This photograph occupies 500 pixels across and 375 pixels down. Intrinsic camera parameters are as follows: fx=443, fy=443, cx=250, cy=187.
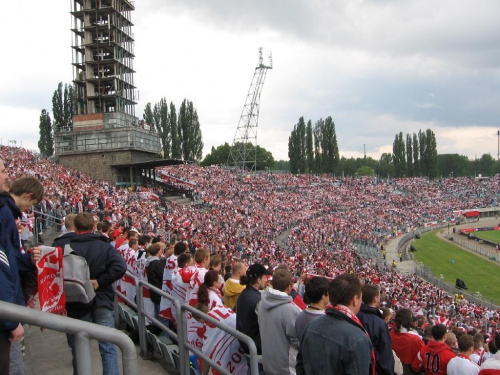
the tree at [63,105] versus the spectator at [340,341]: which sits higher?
the tree at [63,105]

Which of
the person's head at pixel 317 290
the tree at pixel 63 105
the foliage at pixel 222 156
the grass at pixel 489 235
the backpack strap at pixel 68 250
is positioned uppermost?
the tree at pixel 63 105

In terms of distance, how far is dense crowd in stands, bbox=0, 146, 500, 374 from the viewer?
18.4 metres

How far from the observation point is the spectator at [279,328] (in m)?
3.88

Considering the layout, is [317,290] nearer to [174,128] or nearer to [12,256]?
[12,256]

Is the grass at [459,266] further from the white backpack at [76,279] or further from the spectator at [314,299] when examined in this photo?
the white backpack at [76,279]

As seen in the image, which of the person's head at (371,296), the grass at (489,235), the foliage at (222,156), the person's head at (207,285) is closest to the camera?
the person's head at (371,296)

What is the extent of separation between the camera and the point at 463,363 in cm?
462

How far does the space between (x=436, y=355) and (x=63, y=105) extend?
63827 millimetres

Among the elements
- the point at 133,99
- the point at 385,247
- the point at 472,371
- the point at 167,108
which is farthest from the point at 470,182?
the point at 472,371

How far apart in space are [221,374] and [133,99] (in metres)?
42.9

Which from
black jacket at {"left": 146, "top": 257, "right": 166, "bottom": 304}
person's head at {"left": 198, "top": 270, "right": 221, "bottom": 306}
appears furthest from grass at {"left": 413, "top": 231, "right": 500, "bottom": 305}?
person's head at {"left": 198, "top": 270, "right": 221, "bottom": 306}

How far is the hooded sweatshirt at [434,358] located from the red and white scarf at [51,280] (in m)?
3.89

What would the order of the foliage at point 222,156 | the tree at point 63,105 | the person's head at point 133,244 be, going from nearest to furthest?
the person's head at point 133,244, the tree at point 63,105, the foliage at point 222,156

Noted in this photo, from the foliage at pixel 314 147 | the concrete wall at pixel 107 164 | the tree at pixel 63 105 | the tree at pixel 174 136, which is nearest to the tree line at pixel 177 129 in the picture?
the tree at pixel 174 136
